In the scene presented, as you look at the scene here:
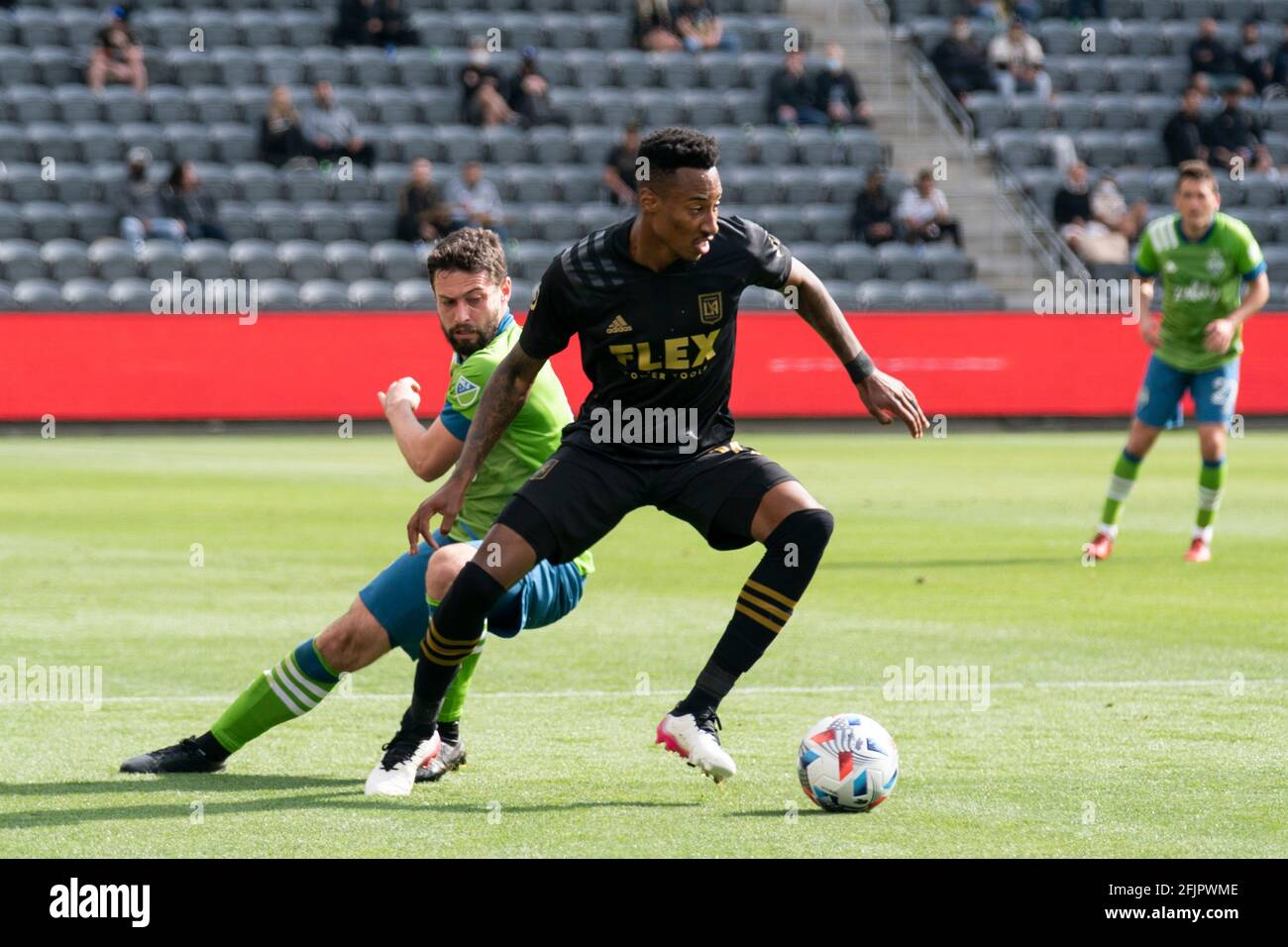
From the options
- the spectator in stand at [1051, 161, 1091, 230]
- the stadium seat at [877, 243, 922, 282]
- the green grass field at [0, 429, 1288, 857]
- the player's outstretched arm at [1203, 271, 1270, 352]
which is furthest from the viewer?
the spectator in stand at [1051, 161, 1091, 230]

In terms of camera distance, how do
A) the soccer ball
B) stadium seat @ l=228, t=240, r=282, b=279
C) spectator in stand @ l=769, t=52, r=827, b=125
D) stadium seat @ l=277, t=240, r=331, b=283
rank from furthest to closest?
spectator in stand @ l=769, t=52, r=827, b=125 < stadium seat @ l=277, t=240, r=331, b=283 < stadium seat @ l=228, t=240, r=282, b=279 < the soccer ball

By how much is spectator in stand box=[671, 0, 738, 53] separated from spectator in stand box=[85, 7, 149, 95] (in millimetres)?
8150

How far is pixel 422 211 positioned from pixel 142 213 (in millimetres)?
3499

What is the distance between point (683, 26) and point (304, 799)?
86.2ft

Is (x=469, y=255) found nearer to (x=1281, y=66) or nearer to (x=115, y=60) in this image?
(x=115, y=60)

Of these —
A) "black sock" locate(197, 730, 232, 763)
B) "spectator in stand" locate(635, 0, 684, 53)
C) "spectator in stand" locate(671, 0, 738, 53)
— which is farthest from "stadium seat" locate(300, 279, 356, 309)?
"black sock" locate(197, 730, 232, 763)

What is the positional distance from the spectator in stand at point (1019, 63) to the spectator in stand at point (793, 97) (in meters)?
3.29

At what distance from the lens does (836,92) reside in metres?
30.4

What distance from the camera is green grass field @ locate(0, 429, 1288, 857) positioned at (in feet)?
19.0

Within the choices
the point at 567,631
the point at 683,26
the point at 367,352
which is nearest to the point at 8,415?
the point at 367,352

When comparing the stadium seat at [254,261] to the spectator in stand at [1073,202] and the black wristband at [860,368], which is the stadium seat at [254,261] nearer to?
the spectator in stand at [1073,202]

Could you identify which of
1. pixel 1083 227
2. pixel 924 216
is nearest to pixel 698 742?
pixel 924 216

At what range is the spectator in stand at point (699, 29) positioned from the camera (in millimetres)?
31078

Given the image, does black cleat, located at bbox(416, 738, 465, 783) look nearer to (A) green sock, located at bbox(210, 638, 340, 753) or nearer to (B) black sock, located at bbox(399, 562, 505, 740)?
(B) black sock, located at bbox(399, 562, 505, 740)
